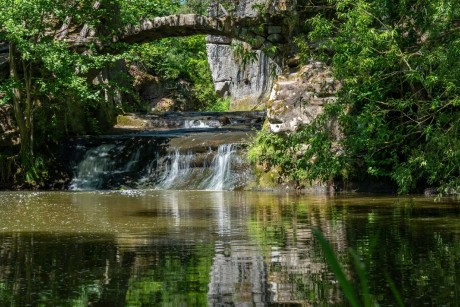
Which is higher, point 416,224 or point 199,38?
point 199,38

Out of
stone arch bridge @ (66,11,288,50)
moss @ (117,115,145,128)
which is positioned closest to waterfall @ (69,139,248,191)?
stone arch bridge @ (66,11,288,50)

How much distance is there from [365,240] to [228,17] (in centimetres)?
1601

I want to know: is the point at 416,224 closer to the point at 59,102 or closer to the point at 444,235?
the point at 444,235

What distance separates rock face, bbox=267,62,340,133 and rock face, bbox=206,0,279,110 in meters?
13.9

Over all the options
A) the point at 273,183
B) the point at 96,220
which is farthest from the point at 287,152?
the point at 96,220

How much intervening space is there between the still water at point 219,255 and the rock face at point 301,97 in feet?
23.0

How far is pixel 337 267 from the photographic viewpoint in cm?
118

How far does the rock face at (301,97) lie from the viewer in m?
18.0

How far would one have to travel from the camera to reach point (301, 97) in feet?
59.8

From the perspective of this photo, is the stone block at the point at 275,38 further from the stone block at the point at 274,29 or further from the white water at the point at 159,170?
the white water at the point at 159,170

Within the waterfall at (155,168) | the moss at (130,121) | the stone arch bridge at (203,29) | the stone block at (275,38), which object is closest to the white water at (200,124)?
the moss at (130,121)

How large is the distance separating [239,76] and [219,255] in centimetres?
3206

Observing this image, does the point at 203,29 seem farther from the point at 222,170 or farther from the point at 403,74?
the point at 403,74

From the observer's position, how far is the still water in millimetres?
4141
